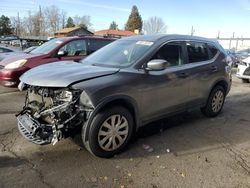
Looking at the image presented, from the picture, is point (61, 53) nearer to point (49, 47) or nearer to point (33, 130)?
point (49, 47)

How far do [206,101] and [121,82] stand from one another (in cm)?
263

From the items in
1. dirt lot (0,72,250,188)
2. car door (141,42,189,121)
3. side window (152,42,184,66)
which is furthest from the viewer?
side window (152,42,184,66)

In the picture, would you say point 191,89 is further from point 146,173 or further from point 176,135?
point 146,173

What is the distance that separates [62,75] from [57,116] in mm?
→ 570

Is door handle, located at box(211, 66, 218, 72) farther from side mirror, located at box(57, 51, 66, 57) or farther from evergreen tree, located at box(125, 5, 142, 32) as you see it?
evergreen tree, located at box(125, 5, 142, 32)

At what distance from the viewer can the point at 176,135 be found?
5.28 meters

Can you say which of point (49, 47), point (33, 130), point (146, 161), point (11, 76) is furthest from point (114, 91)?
point (49, 47)

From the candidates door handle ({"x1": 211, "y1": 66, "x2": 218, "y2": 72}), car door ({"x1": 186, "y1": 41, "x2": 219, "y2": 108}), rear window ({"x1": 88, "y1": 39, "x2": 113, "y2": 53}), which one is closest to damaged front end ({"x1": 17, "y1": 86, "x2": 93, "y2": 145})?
car door ({"x1": 186, "y1": 41, "x2": 219, "y2": 108})

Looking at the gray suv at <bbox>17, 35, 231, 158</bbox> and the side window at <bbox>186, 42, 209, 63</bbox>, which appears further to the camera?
the side window at <bbox>186, 42, 209, 63</bbox>

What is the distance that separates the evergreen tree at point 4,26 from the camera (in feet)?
302

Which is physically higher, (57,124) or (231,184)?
(57,124)

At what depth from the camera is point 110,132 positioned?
4180 millimetres

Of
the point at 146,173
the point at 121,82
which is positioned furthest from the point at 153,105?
the point at 146,173

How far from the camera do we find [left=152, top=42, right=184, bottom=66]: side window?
4938 mm
